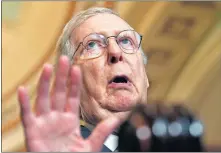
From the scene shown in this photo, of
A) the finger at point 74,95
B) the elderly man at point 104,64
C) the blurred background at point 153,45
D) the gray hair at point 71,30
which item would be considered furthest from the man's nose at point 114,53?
the blurred background at point 153,45

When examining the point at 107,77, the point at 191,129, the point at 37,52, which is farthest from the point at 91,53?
the point at 37,52

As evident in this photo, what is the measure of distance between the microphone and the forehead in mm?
198

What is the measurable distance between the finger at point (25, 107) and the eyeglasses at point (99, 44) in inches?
13.7

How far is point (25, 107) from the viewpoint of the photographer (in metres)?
0.74

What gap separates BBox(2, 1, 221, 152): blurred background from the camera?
1.79 m

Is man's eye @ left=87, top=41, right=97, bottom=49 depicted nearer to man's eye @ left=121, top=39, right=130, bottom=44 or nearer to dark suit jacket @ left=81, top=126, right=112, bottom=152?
man's eye @ left=121, top=39, right=130, bottom=44

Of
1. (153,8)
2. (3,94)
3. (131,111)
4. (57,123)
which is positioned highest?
(57,123)

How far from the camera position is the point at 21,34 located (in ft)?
6.05

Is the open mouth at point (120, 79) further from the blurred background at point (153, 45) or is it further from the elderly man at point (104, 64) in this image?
the blurred background at point (153, 45)

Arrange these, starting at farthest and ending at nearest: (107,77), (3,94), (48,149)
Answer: (3,94)
(107,77)
(48,149)

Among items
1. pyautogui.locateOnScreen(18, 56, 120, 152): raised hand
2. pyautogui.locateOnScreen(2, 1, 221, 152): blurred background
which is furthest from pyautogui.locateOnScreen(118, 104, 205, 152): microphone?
pyautogui.locateOnScreen(2, 1, 221, 152): blurred background

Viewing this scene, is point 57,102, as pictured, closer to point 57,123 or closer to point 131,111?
point 57,123

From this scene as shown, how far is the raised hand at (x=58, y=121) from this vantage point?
75 cm

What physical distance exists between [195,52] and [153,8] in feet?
0.84
